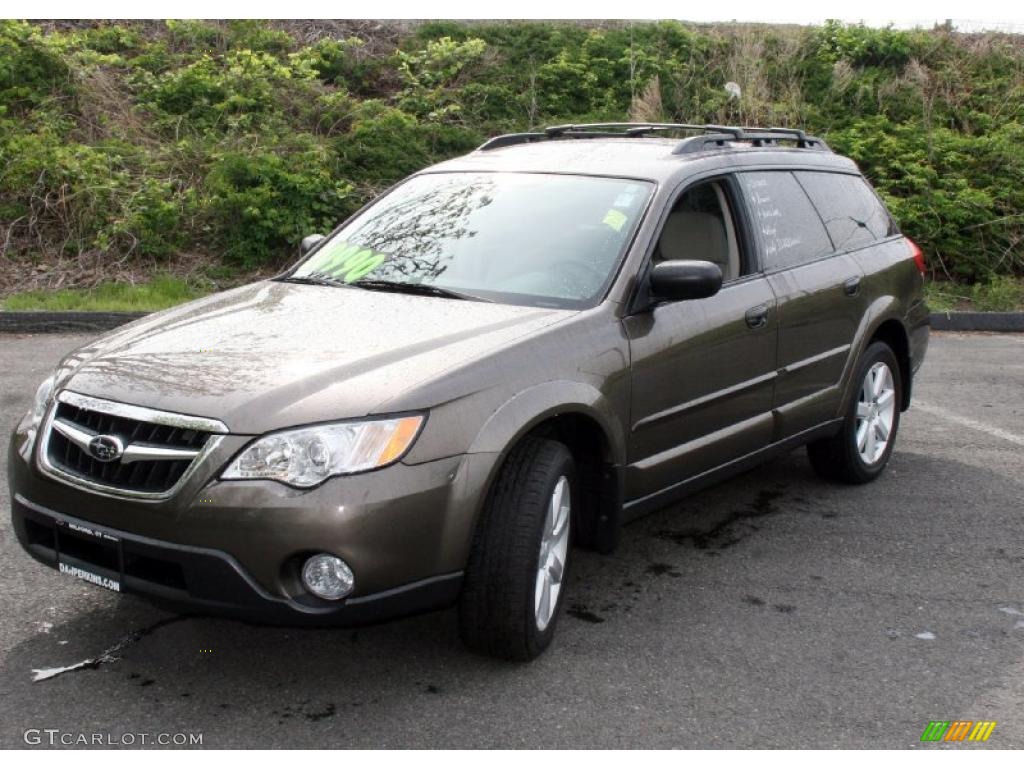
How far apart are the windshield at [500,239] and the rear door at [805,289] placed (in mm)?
848

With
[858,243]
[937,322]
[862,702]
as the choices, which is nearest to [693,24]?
[937,322]

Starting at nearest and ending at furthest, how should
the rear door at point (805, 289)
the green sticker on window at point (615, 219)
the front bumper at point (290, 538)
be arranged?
the front bumper at point (290, 538), the green sticker on window at point (615, 219), the rear door at point (805, 289)

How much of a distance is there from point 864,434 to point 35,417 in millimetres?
3954

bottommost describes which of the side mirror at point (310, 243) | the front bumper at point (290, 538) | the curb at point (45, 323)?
the curb at point (45, 323)

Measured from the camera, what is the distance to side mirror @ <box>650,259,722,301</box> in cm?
444

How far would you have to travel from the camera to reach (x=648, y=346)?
14.9 ft

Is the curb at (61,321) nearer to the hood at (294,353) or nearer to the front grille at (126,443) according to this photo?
the hood at (294,353)

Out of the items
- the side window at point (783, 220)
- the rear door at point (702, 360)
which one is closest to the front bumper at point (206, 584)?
the rear door at point (702, 360)

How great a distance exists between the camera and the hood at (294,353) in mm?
3605

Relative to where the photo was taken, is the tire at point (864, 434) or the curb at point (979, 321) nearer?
the tire at point (864, 434)

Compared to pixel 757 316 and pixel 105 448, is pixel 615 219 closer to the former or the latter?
pixel 757 316

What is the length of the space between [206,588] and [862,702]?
1.99m

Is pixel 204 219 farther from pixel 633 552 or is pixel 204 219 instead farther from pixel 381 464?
pixel 381 464

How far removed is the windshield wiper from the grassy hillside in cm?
770
